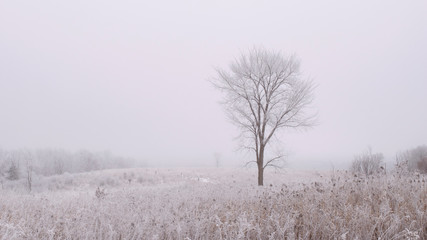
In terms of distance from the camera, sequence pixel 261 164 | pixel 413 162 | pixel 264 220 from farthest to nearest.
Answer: pixel 413 162 → pixel 261 164 → pixel 264 220

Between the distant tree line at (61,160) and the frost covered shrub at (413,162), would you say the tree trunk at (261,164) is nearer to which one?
the frost covered shrub at (413,162)

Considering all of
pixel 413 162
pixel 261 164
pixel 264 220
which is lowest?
pixel 413 162

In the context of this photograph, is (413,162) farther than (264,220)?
Yes

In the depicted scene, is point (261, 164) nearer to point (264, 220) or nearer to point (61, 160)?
point (264, 220)

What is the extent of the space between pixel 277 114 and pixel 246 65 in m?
3.33

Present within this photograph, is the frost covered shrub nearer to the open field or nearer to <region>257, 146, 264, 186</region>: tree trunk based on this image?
the open field

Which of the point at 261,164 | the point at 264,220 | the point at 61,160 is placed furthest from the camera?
the point at 61,160

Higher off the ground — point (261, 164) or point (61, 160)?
point (261, 164)

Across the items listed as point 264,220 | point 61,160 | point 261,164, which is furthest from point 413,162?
point 61,160

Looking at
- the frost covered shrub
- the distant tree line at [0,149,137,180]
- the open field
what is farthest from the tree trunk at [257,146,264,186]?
the distant tree line at [0,149,137,180]

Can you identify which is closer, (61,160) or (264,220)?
(264,220)

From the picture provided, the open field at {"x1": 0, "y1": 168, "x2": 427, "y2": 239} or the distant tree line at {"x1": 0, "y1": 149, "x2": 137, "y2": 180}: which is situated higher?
the open field at {"x1": 0, "y1": 168, "x2": 427, "y2": 239}

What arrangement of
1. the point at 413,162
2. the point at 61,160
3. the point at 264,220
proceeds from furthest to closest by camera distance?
the point at 61,160
the point at 413,162
the point at 264,220

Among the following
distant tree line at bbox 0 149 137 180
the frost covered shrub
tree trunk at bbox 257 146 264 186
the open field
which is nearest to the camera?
the open field
